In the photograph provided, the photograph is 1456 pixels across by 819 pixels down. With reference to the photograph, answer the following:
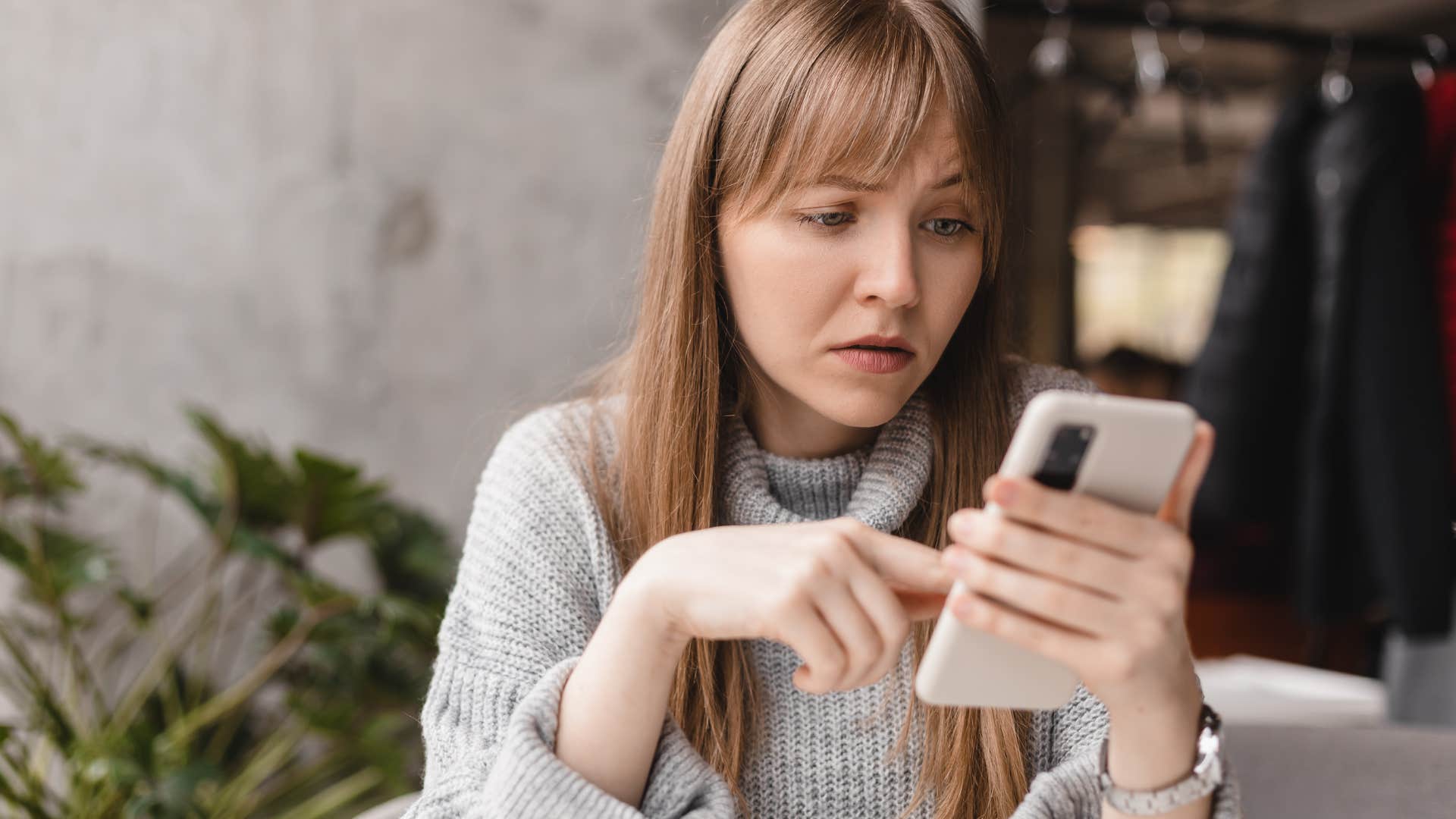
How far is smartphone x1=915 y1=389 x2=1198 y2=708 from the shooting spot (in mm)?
578

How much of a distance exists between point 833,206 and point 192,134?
5.53 ft

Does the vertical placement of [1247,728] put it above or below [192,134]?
below

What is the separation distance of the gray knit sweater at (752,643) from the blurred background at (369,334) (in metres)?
0.74

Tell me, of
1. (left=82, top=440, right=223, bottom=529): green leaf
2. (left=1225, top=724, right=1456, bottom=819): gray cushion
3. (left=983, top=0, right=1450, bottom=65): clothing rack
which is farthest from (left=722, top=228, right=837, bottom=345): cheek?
(left=983, top=0, right=1450, bottom=65): clothing rack

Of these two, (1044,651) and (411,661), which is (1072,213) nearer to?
(411,661)

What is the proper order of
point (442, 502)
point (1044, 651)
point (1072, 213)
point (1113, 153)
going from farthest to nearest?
point (1113, 153), point (1072, 213), point (442, 502), point (1044, 651)

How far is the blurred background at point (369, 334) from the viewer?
6.29ft

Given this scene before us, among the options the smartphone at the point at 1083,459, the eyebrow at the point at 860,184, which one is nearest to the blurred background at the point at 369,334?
the eyebrow at the point at 860,184

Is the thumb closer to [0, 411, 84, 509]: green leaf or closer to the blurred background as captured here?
the blurred background

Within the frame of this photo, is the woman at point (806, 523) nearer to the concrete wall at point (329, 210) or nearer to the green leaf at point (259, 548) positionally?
the green leaf at point (259, 548)

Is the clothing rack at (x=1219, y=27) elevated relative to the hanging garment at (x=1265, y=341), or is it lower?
elevated

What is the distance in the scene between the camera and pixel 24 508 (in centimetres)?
207

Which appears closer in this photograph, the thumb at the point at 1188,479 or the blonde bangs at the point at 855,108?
the thumb at the point at 1188,479

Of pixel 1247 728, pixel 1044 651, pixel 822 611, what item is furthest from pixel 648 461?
pixel 1247 728
